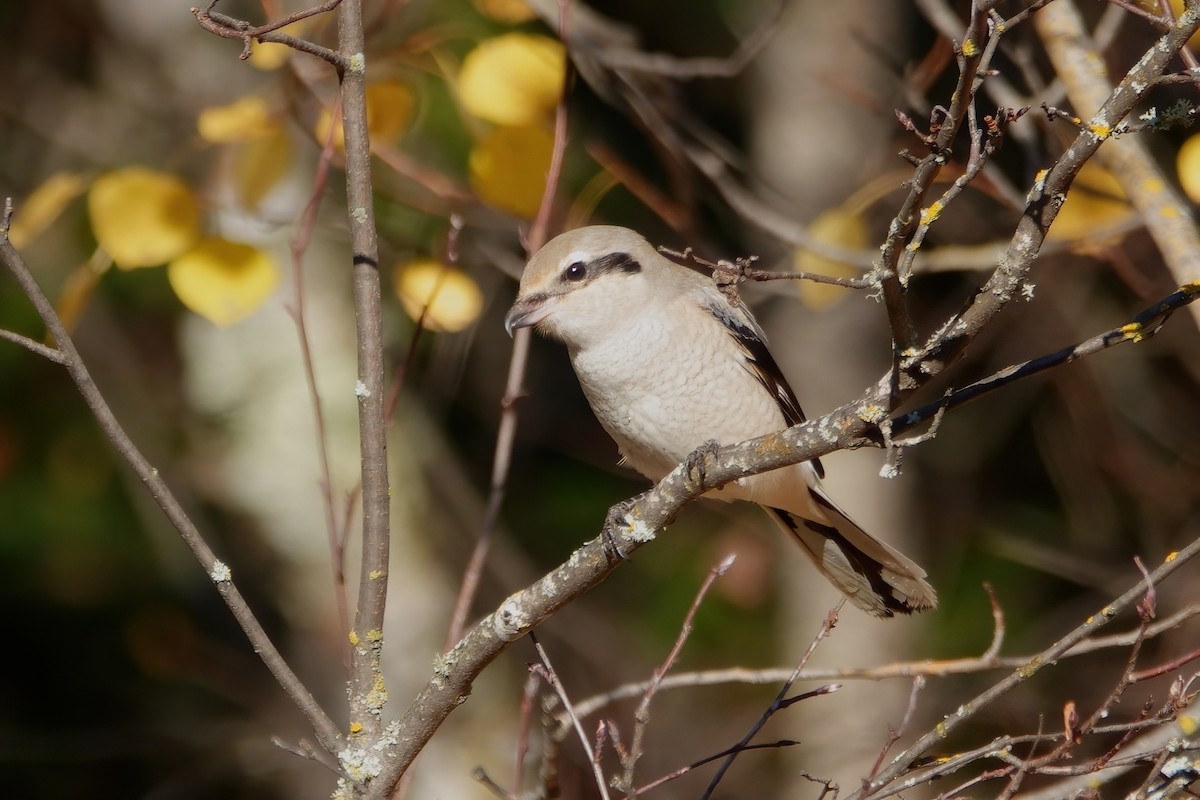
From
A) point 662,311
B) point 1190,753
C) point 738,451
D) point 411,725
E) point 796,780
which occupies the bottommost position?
point 796,780

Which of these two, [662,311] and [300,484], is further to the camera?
[300,484]

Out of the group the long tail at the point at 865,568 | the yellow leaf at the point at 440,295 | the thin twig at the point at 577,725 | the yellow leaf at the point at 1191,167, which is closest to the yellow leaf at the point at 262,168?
the yellow leaf at the point at 440,295

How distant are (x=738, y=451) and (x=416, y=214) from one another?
330 centimetres

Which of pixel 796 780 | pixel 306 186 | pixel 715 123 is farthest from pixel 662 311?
pixel 715 123

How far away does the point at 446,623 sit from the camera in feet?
16.3

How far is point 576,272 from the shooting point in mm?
3111

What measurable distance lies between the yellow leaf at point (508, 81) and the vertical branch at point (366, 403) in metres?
0.61

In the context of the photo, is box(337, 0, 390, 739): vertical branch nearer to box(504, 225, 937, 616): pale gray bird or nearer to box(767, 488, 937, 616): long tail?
box(504, 225, 937, 616): pale gray bird

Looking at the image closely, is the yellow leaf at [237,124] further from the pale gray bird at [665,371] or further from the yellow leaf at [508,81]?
the pale gray bird at [665,371]

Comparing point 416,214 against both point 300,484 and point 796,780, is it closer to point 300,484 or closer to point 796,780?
point 300,484

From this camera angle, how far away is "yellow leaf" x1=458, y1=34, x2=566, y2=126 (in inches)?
111

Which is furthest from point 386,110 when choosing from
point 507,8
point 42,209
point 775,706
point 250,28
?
point 775,706

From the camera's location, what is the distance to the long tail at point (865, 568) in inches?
124

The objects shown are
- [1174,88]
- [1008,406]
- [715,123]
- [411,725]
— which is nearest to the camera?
[411,725]
